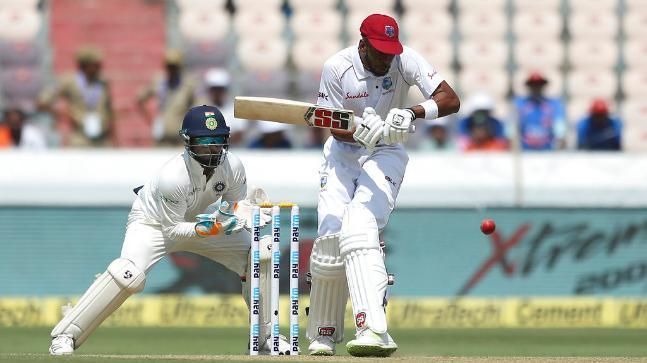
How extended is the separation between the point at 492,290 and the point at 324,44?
3.04 meters

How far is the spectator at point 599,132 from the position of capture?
11.9 meters

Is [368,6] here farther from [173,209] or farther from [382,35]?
[382,35]

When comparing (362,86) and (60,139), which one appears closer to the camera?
(362,86)

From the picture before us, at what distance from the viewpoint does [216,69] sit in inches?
497

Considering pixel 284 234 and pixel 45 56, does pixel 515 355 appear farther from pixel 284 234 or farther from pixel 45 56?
pixel 45 56

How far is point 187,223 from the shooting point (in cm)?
721

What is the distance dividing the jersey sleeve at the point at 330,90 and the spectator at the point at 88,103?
4882 mm

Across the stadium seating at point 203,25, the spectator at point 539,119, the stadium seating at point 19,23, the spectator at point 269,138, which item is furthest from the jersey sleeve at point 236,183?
the stadium seating at point 19,23

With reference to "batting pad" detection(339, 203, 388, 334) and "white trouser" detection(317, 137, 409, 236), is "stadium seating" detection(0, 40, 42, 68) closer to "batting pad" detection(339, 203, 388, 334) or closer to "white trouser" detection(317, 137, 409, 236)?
"white trouser" detection(317, 137, 409, 236)

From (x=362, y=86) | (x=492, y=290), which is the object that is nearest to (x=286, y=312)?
(x=492, y=290)

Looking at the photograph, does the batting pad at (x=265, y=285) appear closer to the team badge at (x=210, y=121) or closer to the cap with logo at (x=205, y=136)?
the cap with logo at (x=205, y=136)

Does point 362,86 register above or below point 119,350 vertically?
above

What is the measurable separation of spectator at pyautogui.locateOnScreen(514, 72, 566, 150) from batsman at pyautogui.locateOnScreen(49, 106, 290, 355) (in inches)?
186

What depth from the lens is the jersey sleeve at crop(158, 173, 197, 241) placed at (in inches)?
281
